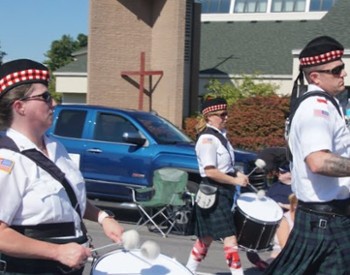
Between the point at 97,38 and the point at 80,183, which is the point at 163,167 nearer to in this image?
the point at 80,183

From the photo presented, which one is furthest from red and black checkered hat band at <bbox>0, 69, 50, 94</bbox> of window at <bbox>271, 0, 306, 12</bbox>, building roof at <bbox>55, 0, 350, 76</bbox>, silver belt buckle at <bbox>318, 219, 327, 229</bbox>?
window at <bbox>271, 0, 306, 12</bbox>

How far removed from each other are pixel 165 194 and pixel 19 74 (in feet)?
25.9

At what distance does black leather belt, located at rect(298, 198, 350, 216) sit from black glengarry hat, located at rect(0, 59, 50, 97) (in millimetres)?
1786

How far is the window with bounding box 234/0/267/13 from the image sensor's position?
136 feet

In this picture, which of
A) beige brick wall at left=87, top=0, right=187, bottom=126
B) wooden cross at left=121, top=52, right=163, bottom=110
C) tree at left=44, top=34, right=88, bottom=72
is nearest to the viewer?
beige brick wall at left=87, top=0, right=187, bottom=126

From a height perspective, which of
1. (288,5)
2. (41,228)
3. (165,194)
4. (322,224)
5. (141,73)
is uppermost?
(288,5)

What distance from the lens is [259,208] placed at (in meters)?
7.77

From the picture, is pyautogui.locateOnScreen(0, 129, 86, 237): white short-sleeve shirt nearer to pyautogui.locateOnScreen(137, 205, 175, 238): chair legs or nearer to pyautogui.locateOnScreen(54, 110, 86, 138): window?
pyautogui.locateOnScreen(137, 205, 175, 238): chair legs

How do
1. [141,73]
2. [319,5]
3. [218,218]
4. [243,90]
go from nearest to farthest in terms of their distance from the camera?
[218,218] < [141,73] < [243,90] < [319,5]

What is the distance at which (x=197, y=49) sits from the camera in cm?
2478

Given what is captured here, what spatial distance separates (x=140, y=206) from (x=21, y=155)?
310 inches

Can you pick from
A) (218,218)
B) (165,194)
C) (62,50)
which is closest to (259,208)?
(218,218)

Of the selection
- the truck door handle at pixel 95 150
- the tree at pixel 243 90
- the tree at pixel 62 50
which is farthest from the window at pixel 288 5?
the truck door handle at pixel 95 150

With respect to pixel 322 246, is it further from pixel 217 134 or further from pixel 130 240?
pixel 217 134
